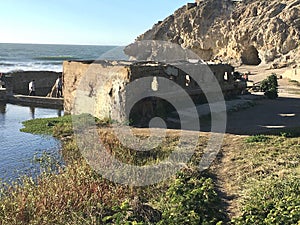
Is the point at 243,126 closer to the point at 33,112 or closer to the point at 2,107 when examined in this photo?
the point at 33,112

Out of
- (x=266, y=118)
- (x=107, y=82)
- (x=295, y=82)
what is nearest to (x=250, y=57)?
(x=295, y=82)

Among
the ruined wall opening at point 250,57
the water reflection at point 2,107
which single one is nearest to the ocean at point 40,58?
the water reflection at point 2,107

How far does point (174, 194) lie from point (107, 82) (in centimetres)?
722

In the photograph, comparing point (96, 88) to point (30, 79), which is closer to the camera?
point (96, 88)

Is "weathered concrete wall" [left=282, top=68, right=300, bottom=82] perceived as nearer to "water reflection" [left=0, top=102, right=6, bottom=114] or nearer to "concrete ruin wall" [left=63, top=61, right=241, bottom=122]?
"concrete ruin wall" [left=63, top=61, right=241, bottom=122]

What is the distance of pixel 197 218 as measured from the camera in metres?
5.74

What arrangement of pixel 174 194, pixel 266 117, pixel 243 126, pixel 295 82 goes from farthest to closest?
pixel 295 82
pixel 266 117
pixel 243 126
pixel 174 194

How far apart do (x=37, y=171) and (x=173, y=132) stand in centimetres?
425

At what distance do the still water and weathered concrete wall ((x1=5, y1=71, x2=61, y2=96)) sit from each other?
800 cm

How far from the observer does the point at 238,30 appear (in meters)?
46.6

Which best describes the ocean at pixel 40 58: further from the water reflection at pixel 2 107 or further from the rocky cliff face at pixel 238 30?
the rocky cliff face at pixel 238 30

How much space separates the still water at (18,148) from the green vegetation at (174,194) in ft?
2.20

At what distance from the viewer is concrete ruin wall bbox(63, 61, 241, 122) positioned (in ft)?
41.4

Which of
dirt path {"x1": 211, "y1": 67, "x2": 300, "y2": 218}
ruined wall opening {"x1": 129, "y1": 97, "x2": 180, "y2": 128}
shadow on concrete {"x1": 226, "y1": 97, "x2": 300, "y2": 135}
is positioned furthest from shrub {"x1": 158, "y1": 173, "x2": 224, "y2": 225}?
ruined wall opening {"x1": 129, "y1": 97, "x2": 180, "y2": 128}
